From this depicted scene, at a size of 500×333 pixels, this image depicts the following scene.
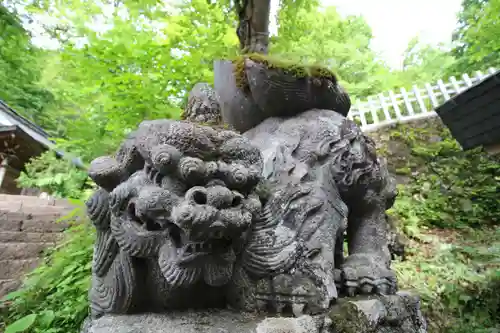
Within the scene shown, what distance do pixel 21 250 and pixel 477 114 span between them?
664 cm

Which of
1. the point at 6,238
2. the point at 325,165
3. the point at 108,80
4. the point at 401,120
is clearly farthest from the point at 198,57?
the point at 401,120

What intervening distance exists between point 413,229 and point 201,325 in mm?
5897

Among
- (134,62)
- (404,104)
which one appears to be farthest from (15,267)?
(404,104)

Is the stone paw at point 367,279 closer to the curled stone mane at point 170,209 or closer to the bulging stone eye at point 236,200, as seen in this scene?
the curled stone mane at point 170,209

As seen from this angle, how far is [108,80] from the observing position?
4.00 m

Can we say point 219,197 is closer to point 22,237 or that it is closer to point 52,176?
point 22,237

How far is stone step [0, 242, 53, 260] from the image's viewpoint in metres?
4.87

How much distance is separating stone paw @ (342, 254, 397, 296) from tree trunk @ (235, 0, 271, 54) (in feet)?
10.7

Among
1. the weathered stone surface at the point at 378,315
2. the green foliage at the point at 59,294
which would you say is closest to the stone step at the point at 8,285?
the green foliage at the point at 59,294

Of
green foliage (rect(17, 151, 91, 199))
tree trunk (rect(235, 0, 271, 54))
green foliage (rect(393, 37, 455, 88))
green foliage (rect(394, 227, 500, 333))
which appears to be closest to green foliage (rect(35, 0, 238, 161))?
tree trunk (rect(235, 0, 271, 54))

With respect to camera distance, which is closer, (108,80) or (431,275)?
(108,80)

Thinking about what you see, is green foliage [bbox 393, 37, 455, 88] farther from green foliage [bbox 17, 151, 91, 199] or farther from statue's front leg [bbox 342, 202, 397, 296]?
statue's front leg [bbox 342, 202, 397, 296]

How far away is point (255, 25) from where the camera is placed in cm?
455

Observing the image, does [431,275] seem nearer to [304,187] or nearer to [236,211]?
[304,187]
